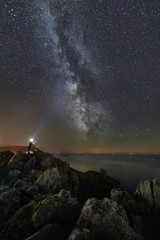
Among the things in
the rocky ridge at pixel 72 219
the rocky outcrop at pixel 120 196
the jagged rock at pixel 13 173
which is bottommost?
the jagged rock at pixel 13 173

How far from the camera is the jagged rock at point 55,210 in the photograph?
6770 mm

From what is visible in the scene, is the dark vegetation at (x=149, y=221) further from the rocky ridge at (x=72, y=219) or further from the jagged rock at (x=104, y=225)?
the jagged rock at (x=104, y=225)

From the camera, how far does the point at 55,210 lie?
7.36 meters

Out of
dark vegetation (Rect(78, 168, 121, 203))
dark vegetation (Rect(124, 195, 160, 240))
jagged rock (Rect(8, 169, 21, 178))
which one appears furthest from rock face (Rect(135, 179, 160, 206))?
jagged rock (Rect(8, 169, 21, 178))

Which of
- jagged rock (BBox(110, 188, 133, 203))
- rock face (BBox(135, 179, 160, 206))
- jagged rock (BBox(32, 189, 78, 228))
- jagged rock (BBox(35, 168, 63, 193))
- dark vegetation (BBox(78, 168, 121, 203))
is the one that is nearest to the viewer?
jagged rock (BBox(32, 189, 78, 228))

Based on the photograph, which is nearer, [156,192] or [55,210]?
[55,210]

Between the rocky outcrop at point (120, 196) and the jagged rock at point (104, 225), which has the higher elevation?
the jagged rock at point (104, 225)

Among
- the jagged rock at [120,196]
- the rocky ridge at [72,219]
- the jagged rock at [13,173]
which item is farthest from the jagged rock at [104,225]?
the jagged rock at [13,173]

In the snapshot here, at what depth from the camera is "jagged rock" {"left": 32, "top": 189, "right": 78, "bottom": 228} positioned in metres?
6.77

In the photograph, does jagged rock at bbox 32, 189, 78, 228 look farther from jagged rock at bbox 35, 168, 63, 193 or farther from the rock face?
the rock face

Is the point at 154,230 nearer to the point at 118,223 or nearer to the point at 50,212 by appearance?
the point at 118,223

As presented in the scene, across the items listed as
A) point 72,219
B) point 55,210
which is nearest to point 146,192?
point 72,219

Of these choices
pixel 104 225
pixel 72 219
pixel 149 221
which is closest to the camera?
pixel 104 225

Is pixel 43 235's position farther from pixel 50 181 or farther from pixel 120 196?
pixel 50 181
